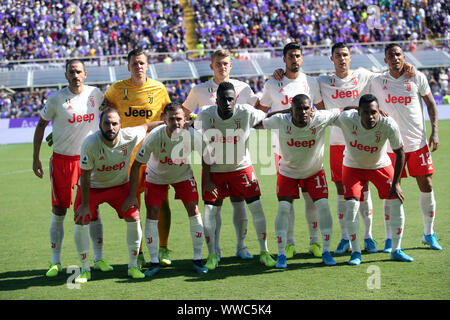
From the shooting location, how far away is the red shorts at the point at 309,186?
6629 mm

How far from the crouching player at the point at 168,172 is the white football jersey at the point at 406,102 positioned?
2.44 metres

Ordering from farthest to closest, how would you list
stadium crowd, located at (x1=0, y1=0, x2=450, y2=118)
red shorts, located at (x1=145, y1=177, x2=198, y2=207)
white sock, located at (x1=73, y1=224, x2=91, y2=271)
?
stadium crowd, located at (x1=0, y1=0, x2=450, y2=118), red shorts, located at (x1=145, y1=177, x2=198, y2=207), white sock, located at (x1=73, y1=224, x2=91, y2=271)

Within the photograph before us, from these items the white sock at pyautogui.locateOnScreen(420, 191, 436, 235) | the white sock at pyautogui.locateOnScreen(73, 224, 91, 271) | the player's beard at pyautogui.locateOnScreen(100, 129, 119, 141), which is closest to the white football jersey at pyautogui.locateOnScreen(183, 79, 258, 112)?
the player's beard at pyautogui.locateOnScreen(100, 129, 119, 141)

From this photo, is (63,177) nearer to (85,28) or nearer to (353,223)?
(353,223)

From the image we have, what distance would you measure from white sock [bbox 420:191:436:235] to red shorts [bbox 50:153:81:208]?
4.24m

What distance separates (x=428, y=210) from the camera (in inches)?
284

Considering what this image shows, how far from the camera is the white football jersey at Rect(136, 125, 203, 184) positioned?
21.2 feet

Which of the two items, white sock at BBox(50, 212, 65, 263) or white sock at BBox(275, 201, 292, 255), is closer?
white sock at BBox(275, 201, 292, 255)

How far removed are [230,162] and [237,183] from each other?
0.84ft

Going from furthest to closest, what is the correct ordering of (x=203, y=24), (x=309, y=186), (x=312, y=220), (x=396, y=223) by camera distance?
(x=203, y=24)
(x=312, y=220)
(x=309, y=186)
(x=396, y=223)

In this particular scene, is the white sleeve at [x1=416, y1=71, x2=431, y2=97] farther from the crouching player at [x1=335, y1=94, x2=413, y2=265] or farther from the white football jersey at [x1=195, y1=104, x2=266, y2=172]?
the white football jersey at [x1=195, y1=104, x2=266, y2=172]

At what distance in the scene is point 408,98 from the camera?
7.18 metres

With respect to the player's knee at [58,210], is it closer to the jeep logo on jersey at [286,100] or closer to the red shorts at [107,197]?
the red shorts at [107,197]

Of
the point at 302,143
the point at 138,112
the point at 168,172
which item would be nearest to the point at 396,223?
the point at 302,143
